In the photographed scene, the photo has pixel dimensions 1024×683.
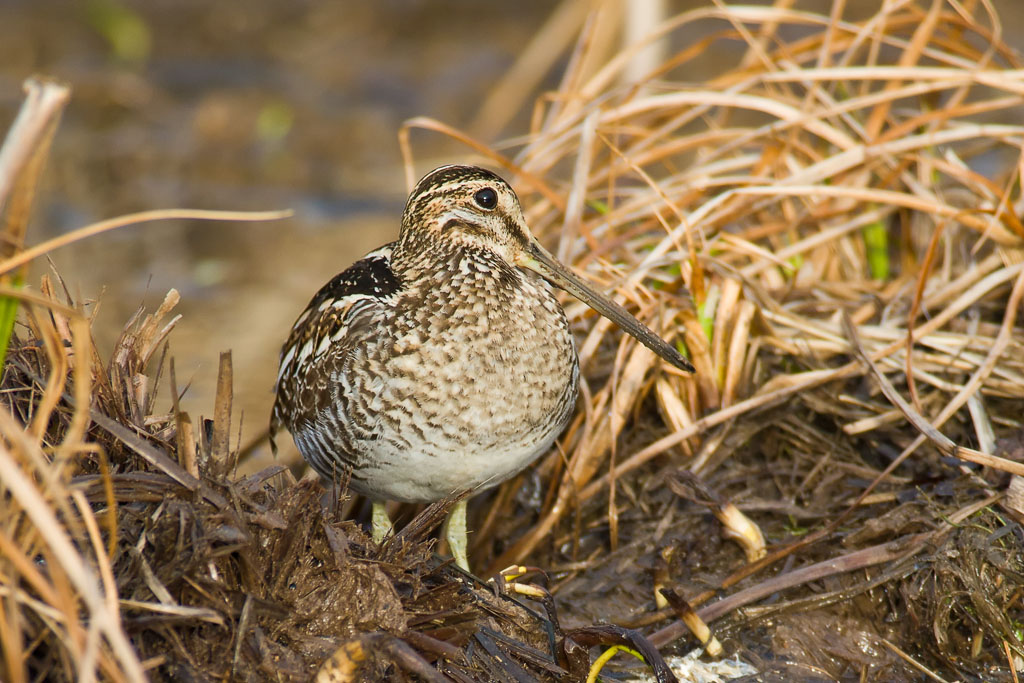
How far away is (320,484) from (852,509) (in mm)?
1645

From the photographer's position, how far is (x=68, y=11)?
9133 millimetres

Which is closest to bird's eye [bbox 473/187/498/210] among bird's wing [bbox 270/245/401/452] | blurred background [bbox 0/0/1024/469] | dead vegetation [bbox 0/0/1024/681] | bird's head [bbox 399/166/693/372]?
bird's head [bbox 399/166/693/372]

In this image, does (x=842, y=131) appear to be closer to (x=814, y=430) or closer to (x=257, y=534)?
(x=814, y=430)

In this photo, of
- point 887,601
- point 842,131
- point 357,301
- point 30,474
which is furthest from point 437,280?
point 842,131

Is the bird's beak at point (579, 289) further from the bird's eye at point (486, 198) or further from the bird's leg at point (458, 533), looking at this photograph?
the bird's leg at point (458, 533)

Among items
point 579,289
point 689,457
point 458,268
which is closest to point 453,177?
point 458,268

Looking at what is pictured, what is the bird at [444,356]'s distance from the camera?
302 centimetres

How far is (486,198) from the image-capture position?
3.23 meters

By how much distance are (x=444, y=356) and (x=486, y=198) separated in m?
0.50

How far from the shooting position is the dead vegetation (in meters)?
2.33

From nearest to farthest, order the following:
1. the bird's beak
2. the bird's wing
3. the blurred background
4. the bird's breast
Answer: the bird's breast → the bird's wing → the bird's beak → the blurred background

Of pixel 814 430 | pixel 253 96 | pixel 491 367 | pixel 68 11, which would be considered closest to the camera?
pixel 491 367

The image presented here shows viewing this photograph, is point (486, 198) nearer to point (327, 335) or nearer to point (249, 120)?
point (327, 335)

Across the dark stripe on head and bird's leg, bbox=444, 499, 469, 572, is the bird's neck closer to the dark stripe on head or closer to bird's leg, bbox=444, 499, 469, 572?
the dark stripe on head
